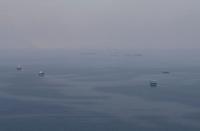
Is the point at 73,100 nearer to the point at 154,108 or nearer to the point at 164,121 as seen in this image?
the point at 154,108

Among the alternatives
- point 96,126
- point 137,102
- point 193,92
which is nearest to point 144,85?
point 193,92

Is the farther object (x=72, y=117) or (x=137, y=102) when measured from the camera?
(x=137, y=102)

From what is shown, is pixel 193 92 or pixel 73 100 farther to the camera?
pixel 193 92

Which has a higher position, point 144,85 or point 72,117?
point 72,117

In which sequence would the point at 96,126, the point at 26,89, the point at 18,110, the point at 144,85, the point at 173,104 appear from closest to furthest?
the point at 96,126 < the point at 18,110 < the point at 173,104 < the point at 26,89 < the point at 144,85

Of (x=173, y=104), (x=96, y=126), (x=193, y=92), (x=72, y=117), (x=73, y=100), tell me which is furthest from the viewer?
(x=193, y=92)

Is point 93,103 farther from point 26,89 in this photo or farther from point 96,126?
point 26,89

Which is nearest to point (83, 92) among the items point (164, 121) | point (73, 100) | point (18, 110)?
point (73, 100)

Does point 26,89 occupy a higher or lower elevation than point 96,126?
lower

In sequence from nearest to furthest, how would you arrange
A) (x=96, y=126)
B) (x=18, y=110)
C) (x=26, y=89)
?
1. (x=96, y=126)
2. (x=18, y=110)
3. (x=26, y=89)
